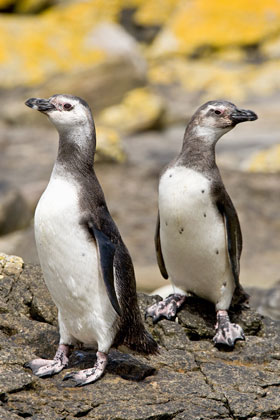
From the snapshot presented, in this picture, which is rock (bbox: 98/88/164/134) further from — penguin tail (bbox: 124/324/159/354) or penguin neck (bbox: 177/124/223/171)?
penguin tail (bbox: 124/324/159/354)

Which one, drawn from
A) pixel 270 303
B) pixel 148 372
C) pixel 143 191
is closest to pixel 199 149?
pixel 148 372

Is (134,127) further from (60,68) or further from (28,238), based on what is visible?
(28,238)

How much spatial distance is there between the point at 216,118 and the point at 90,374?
2.39 meters

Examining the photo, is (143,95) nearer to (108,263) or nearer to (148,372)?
(148,372)

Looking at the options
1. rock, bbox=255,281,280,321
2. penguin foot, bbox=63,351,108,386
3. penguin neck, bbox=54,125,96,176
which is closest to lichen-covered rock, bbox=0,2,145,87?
rock, bbox=255,281,280,321

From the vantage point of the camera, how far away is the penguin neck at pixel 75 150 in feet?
A: 18.0

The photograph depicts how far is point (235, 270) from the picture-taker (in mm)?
6699

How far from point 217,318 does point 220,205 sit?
885 millimetres

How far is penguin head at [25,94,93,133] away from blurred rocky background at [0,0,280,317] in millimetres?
4466

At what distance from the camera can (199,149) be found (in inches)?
261

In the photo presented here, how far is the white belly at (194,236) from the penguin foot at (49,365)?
1.51m

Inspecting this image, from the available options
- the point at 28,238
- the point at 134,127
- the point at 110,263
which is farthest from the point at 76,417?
the point at 134,127

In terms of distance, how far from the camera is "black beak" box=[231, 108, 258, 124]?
650 cm

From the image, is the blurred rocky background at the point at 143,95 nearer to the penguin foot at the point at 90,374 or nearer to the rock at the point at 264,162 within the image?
the rock at the point at 264,162
